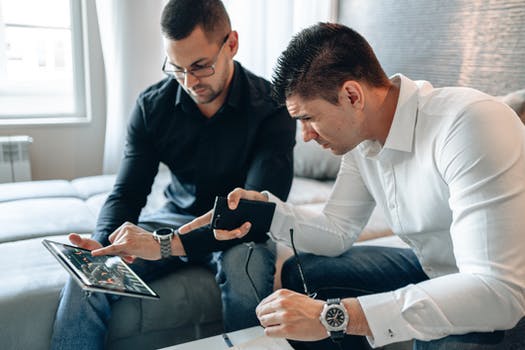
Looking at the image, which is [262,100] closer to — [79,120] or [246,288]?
[246,288]

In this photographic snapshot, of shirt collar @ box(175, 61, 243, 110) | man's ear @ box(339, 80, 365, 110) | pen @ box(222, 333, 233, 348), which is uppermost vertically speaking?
man's ear @ box(339, 80, 365, 110)

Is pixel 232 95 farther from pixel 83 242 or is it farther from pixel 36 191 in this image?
pixel 36 191

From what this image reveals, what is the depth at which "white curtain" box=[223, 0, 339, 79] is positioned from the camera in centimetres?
258

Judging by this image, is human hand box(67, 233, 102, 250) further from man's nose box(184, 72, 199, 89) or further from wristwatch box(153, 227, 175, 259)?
man's nose box(184, 72, 199, 89)

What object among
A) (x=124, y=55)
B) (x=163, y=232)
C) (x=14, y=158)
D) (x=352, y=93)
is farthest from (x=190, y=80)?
(x=14, y=158)

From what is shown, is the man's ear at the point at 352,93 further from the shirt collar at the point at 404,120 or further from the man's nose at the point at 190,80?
the man's nose at the point at 190,80

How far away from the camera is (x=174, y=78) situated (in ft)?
4.70

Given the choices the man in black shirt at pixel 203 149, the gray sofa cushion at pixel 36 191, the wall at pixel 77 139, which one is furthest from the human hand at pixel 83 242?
the wall at pixel 77 139

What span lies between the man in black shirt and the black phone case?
0.38 feet

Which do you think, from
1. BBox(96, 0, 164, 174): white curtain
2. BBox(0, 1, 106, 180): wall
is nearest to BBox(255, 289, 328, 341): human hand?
BBox(96, 0, 164, 174): white curtain

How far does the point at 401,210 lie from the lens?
Answer: 1070 mm

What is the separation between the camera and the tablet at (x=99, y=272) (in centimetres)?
89

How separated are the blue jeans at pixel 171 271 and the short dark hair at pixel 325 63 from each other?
0.45 m

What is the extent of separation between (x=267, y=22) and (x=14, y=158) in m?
1.42
